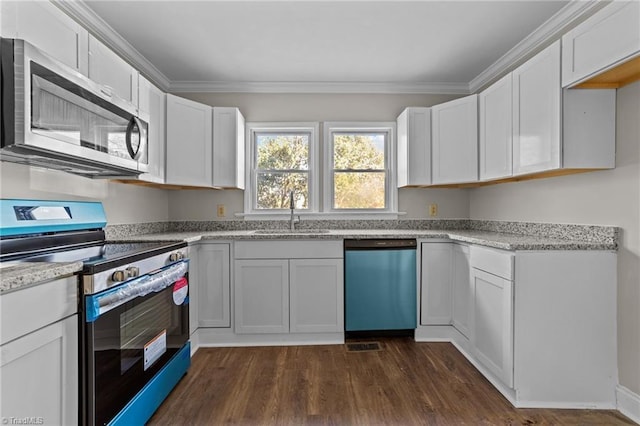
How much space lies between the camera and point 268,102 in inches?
131

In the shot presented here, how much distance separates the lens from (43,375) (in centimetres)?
110

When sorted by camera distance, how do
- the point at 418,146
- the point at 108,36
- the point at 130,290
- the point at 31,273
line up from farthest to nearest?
the point at 418,146 → the point at 108,36 → the point at 130,290 → the point at 31,273

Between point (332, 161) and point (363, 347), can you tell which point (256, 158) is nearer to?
point (332, 161)

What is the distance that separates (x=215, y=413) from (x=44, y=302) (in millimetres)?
1160

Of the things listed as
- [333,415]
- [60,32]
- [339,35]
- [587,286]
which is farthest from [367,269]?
[60,32]

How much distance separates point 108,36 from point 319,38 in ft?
5.15

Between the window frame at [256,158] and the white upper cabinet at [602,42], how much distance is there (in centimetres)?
214

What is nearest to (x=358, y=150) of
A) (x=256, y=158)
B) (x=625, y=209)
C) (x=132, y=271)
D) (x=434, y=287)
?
(x=256, y=158)

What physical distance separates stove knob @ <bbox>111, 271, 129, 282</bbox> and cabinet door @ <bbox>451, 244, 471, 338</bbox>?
2.31 meters

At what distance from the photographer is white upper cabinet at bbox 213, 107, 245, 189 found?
295 cm

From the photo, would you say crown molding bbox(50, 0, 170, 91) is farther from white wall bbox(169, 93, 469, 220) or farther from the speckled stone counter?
the speckled stone counter

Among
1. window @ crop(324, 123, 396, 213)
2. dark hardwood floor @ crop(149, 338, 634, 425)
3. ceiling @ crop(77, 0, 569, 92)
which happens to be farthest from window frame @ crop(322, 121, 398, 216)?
dark hardwood floor @ crop(149, 338, 634, 425)

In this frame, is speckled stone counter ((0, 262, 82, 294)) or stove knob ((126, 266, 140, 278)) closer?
speckled stone counter ((0, 262, 82, 294))

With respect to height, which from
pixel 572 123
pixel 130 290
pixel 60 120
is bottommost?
pixel 130 290
